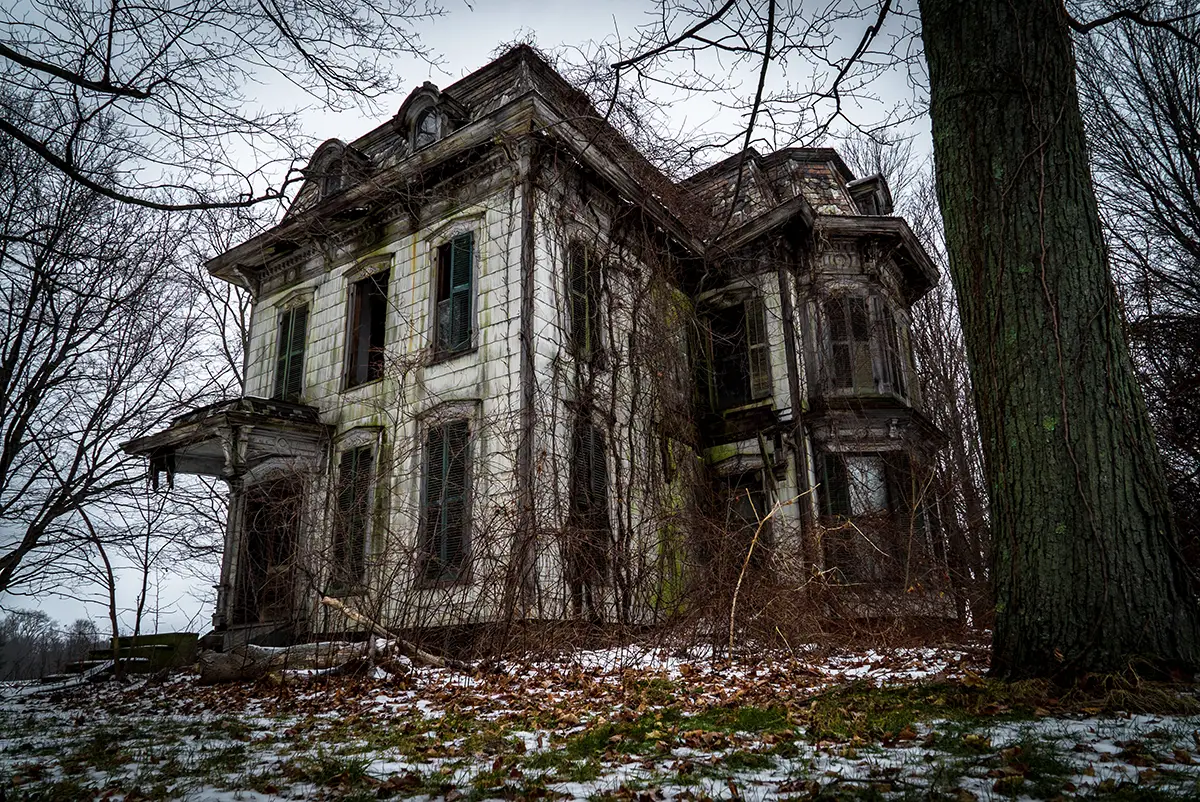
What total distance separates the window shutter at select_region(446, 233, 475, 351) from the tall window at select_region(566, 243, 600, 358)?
158 centimetres

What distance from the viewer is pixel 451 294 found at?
37.9ft

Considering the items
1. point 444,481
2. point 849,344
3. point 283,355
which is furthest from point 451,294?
point 849,344

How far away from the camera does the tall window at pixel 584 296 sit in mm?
11203

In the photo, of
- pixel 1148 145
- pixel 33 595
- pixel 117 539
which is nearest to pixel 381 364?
pixel 117 539

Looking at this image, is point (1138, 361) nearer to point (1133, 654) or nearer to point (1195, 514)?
point (1195, 514)

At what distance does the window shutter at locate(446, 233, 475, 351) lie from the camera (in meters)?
11.3

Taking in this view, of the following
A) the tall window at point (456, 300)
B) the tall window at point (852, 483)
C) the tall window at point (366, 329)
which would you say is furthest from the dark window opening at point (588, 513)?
the tall window at point (852, 483)

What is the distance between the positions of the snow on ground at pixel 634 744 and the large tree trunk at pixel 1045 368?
55 cm

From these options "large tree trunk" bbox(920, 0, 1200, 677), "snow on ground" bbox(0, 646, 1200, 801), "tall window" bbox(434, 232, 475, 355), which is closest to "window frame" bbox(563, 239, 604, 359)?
"tall window" bbox(434, 232, 475, 355)

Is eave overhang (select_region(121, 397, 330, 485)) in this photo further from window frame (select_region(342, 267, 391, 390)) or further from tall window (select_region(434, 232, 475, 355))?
tall window (select_region(434, 232, 475, 355))

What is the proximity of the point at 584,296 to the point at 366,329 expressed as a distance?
13.9 feet

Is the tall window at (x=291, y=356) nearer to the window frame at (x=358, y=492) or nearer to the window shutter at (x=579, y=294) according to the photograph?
the window frame at (x=358, y=492)

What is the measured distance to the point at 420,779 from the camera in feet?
9.82

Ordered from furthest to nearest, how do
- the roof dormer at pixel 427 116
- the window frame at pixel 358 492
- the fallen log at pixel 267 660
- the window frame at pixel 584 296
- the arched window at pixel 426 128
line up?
the arched window at pixel 426 128, the roof dormer at pixel 427 116, the window frame at pixel 584 296, the window frame at pixel 358 492, the fallen log at pixel 267 660
